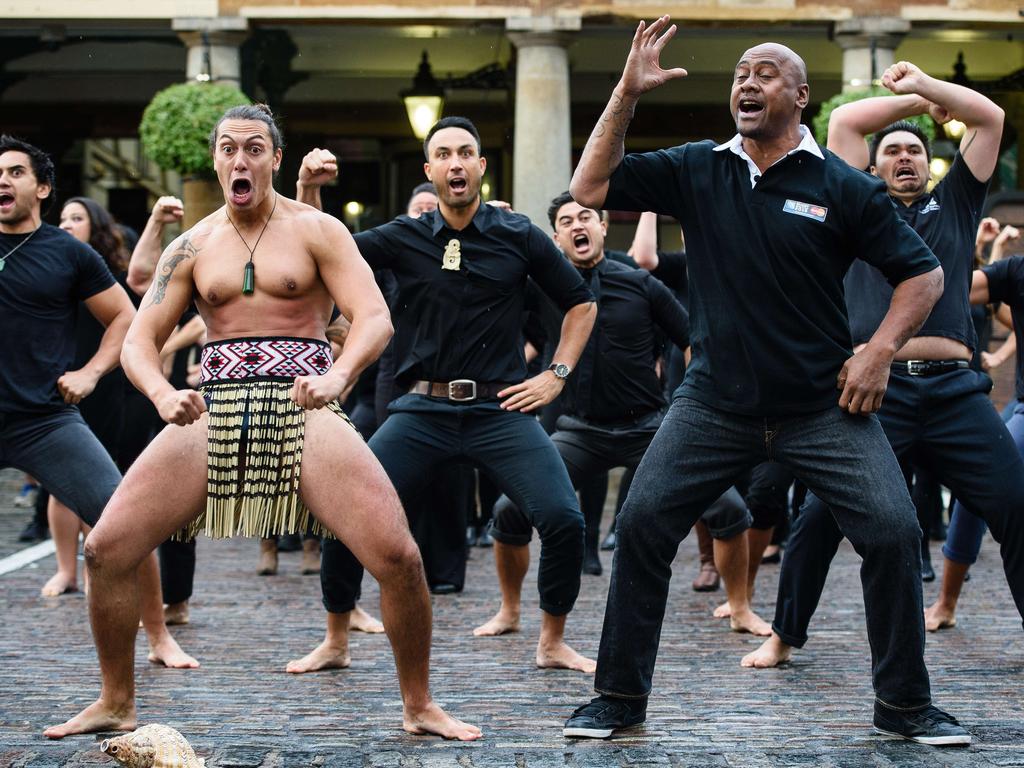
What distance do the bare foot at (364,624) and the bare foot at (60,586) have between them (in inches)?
81.7

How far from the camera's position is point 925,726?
17.7 feet

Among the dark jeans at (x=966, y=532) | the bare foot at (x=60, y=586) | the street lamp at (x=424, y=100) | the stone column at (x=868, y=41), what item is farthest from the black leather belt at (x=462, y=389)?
the stone column at (x=868, y=41)

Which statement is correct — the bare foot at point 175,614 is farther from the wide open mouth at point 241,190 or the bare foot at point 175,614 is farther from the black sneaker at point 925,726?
the black sneaker at point 925,726

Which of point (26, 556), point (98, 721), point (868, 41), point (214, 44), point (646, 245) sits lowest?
point (26, 556)

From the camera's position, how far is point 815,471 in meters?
5.47

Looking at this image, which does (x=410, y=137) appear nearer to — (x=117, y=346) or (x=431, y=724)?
(x=117, y=346)

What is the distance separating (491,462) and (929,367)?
187 cm

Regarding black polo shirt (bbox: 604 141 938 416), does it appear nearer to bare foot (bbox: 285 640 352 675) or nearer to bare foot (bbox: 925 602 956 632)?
bare foot (bbox: 285 640 352 675)

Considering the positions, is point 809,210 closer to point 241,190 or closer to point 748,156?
point 748,156

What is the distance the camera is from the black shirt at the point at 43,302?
7.07 metres

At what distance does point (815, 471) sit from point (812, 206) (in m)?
0.90

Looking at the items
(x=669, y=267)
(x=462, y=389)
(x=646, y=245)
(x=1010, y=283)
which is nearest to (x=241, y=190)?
(x=462, y=389)

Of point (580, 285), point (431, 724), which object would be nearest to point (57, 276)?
point (580, 285)

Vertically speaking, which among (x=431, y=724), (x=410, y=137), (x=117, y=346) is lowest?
(x=431, y=724)
